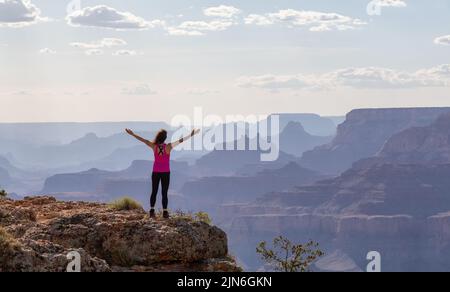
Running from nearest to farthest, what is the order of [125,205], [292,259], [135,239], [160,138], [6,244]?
[6,244] → [135,239] → [160,138] → [292,259] → [125,205]

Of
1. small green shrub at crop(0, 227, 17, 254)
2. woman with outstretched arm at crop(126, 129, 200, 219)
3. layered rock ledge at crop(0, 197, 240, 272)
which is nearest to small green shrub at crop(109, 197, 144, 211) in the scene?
layered rock ledge at crop(0, 197, 240, 272)

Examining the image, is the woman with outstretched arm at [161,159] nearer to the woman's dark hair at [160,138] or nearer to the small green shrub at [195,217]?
the woman's dark hair at [160,138]

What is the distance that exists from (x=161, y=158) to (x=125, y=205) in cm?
228

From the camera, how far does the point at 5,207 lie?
16672 mm

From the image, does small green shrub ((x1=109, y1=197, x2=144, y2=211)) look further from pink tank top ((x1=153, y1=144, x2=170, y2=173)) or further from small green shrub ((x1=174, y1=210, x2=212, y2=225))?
pink tank top ((x1=153, y1=144, x2=170, y2=173))

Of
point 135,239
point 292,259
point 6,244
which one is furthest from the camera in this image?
point 292,259

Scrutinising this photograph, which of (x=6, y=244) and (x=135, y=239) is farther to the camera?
(x=135, y=239)

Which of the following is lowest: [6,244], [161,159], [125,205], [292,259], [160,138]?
[6,244]

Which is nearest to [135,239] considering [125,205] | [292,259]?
[125,205]

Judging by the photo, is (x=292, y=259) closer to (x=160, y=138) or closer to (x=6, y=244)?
(x=160, y=138)

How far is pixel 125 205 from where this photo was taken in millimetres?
17328
